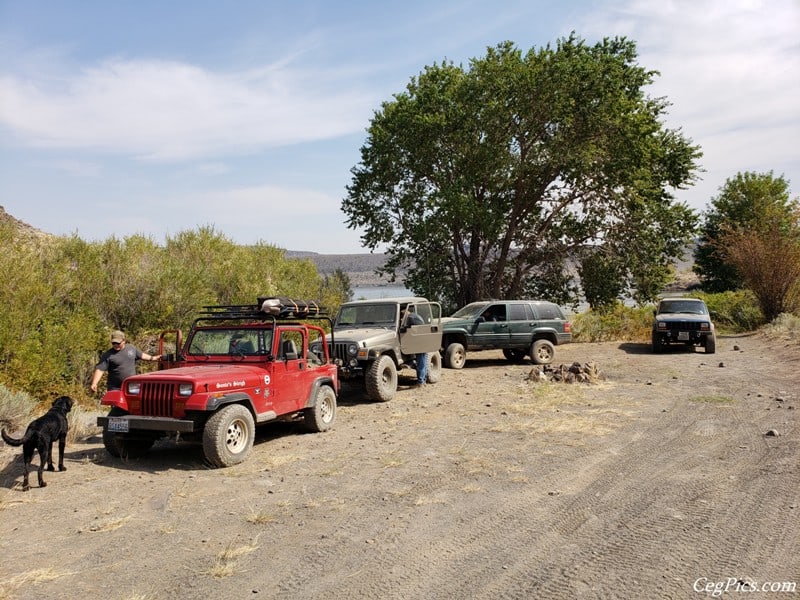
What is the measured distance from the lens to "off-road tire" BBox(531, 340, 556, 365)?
17219mm

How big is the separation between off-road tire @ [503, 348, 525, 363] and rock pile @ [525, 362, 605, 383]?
3919 millimetres

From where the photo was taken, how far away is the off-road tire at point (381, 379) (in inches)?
447

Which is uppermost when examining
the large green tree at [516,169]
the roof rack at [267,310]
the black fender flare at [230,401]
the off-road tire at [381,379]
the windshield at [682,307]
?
the large green tree at [516,169]

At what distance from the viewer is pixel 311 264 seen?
21312 mm

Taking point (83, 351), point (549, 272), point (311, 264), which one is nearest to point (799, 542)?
point (83, 351)

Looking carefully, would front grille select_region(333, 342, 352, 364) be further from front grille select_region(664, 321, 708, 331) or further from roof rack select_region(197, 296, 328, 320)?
front grille select_region(664, 321, 708, 331)

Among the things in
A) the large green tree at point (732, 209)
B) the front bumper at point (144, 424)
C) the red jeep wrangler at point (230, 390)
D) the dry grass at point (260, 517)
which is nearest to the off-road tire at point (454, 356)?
the red jeep wrangler at point (230, 390)

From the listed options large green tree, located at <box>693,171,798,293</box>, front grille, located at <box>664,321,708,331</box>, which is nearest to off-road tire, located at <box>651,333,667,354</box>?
front grille, located at <box>664,321,708,331</box>

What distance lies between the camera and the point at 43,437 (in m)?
6.27

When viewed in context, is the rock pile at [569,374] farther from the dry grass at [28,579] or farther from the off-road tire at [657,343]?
the dry grass at [28,579]

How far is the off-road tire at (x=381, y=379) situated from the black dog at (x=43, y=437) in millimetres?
5558

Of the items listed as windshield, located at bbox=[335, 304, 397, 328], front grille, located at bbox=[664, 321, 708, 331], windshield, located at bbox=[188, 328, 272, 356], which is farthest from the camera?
front grille, located at bbox=[664, 321, 708, 331]

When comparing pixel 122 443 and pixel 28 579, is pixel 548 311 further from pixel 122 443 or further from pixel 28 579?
pixel 28 579

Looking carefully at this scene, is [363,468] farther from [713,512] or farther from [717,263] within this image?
[717,263]
